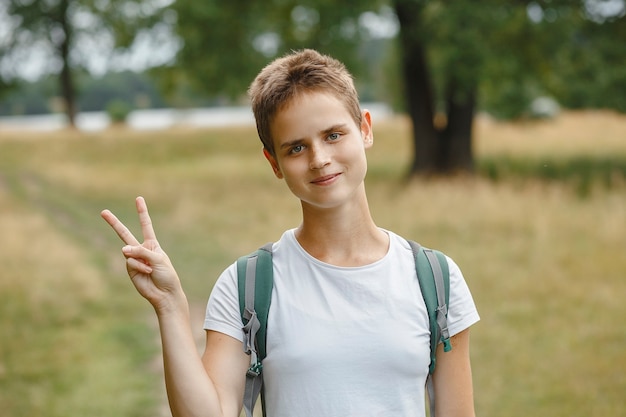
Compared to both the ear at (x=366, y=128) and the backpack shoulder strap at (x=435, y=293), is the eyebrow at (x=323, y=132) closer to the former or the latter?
the ear at (x=366, y=128)

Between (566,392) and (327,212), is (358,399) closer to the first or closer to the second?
(327,212)

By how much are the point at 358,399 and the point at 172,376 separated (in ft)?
1.33

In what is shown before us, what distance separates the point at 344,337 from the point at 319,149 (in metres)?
0.42

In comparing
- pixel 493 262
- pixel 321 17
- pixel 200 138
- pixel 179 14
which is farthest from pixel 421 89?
pixel 200 138

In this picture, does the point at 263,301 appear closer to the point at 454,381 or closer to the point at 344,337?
the point at 344,337

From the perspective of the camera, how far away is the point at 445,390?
1899 millimetres

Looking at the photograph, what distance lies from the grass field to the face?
12.6 feet

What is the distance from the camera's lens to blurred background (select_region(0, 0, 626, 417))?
6219 mm

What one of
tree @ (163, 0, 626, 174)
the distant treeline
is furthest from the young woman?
the distant treeline

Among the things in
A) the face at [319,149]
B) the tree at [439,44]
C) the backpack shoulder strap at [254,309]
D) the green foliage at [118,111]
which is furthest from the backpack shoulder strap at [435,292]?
the green foliage at [118,111]

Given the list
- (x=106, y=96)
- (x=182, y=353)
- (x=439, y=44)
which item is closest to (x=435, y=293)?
(x=182, y=353)

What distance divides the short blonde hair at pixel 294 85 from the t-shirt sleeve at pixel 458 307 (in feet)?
1.41

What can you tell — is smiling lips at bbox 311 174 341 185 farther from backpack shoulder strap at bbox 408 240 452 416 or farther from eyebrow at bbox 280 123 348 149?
backpack shoulder strap at bbox 408 240 452 416

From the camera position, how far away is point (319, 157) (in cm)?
181
